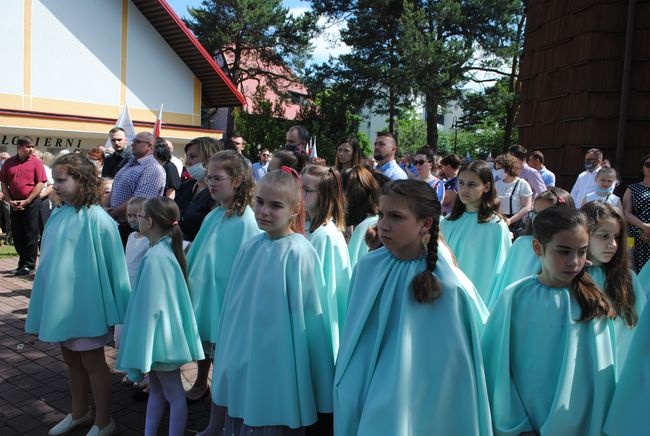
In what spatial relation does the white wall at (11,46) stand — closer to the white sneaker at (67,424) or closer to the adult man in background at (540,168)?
the adult man in background at (540,168)

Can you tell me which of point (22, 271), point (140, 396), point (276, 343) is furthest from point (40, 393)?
point (22, 271)

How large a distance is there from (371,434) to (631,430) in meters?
1.07

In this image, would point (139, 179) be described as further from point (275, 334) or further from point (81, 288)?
point (275, 334)

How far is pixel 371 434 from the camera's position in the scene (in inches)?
87.8

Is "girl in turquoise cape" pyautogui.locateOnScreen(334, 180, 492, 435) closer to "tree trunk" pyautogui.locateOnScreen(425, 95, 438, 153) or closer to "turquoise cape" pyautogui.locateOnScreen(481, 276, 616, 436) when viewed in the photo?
"turquoise cape" pyautogui.locateOnScreen(481, 276, 616, 436)

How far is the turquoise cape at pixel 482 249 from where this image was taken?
4.48 meters

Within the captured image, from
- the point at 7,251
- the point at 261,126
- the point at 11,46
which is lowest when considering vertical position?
the point at 7,251

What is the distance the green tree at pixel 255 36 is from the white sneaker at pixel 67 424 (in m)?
27.4

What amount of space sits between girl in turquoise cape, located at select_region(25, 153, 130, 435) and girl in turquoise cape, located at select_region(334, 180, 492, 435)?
2013mm

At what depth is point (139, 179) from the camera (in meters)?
5.51

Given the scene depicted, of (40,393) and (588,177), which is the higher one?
(588,177)

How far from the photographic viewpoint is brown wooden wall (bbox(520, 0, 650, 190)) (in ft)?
38.6

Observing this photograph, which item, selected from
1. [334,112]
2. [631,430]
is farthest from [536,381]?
[334,112]

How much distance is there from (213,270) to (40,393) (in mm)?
2032
